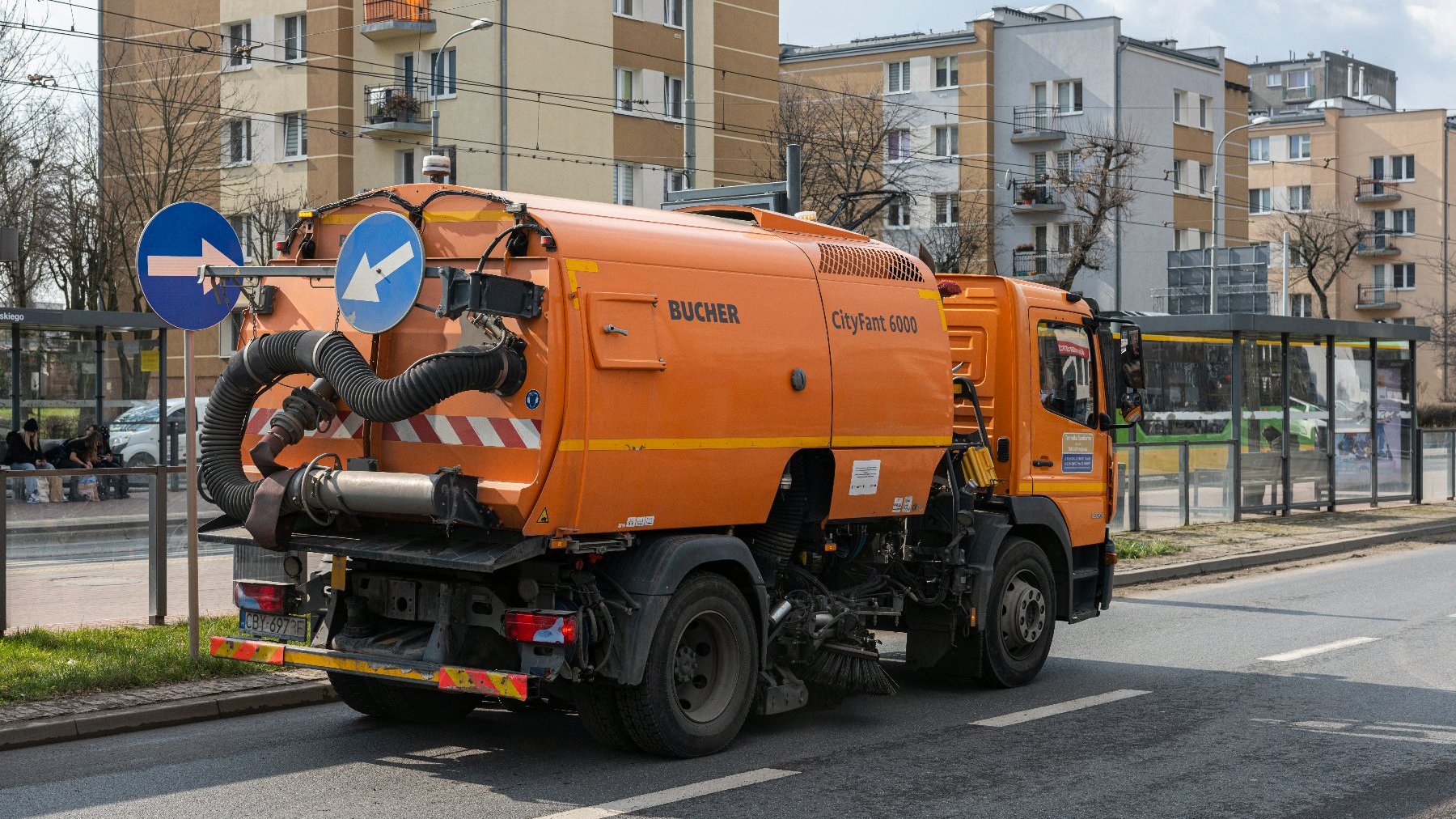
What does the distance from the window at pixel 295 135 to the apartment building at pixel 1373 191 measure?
5971 centimetres

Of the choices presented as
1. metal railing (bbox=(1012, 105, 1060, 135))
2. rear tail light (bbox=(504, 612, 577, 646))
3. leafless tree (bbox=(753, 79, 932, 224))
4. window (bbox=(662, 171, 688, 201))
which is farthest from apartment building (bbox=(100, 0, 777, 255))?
rear tail light (bbox=(504, 612, 577, 646))

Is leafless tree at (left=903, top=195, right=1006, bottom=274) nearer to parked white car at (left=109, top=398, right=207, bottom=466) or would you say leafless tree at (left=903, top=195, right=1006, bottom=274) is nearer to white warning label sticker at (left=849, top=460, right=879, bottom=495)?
parked white car at (left=109, top=398, right=207, bottom=466)

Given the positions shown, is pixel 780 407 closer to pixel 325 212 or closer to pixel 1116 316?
pixel 325 212

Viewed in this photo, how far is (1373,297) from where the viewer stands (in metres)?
92.4

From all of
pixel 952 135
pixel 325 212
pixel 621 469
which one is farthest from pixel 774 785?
pixel 952 135

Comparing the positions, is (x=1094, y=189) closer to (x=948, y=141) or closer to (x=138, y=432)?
(x=948, y=141)

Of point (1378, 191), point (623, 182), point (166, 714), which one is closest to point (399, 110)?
point (623, 182)

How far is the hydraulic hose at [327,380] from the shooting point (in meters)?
7.05

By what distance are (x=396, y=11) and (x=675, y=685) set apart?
3696 cm

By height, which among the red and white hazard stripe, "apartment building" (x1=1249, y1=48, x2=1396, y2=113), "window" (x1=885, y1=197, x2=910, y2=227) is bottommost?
the red and white hazard stripe

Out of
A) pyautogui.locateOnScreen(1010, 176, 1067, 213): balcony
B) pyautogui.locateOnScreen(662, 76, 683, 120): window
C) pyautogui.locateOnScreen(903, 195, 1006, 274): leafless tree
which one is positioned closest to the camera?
pyautogui.locateOnScreen(662, 76, 683, 120): window

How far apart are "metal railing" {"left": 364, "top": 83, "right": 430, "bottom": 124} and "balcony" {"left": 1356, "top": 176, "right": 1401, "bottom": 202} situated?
208 ft

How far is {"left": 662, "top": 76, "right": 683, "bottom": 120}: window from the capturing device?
139 feet

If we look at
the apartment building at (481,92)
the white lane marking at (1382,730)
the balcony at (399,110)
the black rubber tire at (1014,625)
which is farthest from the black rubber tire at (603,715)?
the balcony at (399,110)
